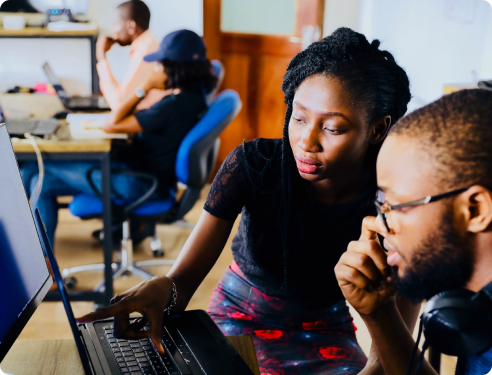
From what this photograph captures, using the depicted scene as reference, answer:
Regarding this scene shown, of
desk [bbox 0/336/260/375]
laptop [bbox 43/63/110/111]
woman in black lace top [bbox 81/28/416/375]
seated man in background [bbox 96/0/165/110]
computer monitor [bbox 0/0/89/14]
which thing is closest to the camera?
desk [bbox 0/336/260/375]

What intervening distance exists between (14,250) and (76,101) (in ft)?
7.67

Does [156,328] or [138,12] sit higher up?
[138,12]

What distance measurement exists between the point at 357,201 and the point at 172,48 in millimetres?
1735

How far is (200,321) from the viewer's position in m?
0.90

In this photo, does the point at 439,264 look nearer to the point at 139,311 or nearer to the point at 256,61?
the point at 139,311

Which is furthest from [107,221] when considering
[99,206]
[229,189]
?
[229,189]

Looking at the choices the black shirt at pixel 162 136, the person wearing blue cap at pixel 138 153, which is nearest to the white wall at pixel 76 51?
the person wearing blue cap at pixel 138 153

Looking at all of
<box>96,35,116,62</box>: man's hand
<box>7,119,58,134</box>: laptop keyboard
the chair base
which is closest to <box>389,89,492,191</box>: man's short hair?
<box>7,119,58,134</box>: laptop keyboard

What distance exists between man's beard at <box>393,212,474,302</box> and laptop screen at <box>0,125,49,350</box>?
0.55 meters

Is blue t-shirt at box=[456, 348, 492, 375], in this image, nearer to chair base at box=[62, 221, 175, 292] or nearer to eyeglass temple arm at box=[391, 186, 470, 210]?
eyeglass temple arm at box=[391, 186, 470, 210]

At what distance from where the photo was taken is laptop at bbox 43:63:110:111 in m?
2.73

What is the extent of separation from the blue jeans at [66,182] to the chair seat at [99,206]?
4cm

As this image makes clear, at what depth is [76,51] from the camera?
3238 millimetres

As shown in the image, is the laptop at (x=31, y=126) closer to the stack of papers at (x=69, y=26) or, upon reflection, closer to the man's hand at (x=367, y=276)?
the stack of papers at (x=69, y=26)
